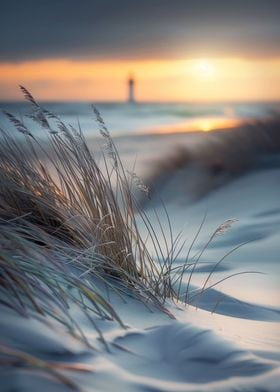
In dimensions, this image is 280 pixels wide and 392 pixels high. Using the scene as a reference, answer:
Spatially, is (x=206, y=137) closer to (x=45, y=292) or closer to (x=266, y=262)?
(x=266, y=262)

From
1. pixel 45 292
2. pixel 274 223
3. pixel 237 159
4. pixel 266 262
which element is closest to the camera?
pixel 45 292

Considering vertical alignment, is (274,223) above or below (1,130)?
above

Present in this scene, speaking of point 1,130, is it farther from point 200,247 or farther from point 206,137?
point 206,137

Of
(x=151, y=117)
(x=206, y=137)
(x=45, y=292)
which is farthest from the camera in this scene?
(x=151, y=117)

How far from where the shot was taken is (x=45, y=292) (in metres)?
1.37

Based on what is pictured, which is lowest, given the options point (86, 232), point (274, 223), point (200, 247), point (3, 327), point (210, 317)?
point (3, 327)

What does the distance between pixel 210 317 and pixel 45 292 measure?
0.65 m

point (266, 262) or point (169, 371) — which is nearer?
point (169, 371)

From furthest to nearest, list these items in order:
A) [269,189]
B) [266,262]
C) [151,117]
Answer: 1. [151,117]
2. [269,189]
3. [266,262]

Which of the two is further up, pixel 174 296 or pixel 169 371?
pixel 174 296

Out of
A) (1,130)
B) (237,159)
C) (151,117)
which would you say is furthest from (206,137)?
(1,130)

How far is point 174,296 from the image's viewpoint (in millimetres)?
1927

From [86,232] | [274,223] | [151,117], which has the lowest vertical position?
[86,232]

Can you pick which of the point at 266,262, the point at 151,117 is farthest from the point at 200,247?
the point at 151,117
